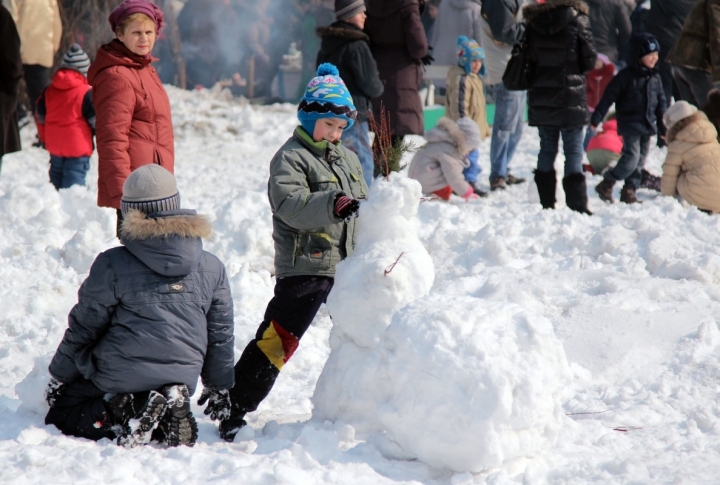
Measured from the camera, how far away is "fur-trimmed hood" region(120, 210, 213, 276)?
3328mm

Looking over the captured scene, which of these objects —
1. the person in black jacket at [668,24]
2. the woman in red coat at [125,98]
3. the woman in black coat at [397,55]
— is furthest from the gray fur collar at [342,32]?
the person in black jacket at [668,24]

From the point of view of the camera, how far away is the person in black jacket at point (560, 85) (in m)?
7.44

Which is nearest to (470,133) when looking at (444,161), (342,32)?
(444,161)

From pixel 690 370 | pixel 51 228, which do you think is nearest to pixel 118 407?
pixel 690 370

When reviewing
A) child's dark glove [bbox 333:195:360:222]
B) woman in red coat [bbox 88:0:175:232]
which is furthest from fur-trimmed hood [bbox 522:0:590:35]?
child's dark glove [bbox 333:195:360:222]

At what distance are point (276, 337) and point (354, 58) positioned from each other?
392 cm

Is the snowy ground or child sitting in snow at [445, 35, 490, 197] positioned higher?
child sitting in snow at [445, 35, 490, 197]

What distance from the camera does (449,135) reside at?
8258mm

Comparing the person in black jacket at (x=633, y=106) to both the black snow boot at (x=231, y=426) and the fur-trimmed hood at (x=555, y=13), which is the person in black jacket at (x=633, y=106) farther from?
the black snow boot at (x=231, y=426)

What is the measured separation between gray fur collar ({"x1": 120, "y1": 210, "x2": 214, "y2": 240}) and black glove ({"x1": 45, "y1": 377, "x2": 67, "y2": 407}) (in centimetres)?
68

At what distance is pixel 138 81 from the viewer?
5098 mm

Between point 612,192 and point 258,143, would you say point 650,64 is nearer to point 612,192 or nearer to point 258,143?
point 612,192

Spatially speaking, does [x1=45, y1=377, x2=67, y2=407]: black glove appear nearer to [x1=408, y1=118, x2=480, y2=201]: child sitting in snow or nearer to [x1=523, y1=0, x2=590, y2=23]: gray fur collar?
[x1=408, y1=118, x2=480, y2=201]: child sitting in snow

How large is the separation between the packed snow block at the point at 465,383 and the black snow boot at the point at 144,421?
76 centimetres
